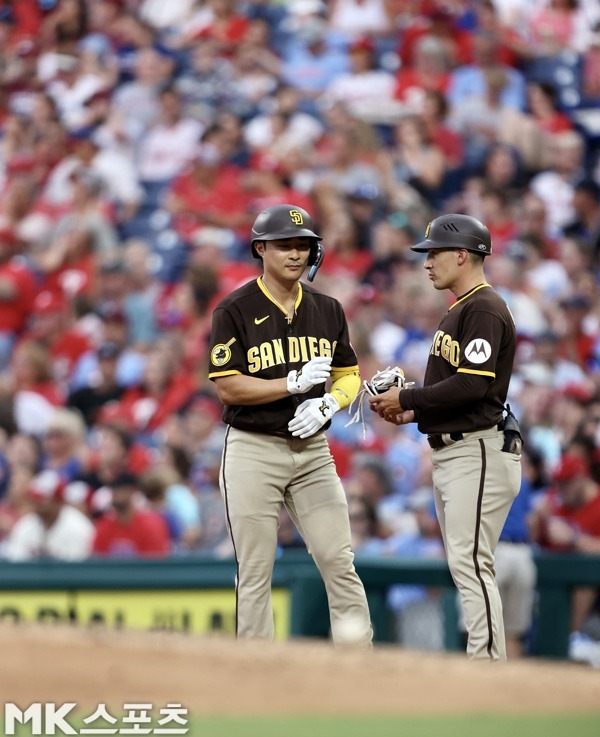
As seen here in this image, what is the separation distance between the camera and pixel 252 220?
11.7m

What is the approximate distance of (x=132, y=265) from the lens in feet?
39.1

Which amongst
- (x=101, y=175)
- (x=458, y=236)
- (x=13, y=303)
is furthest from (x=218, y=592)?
(x=101, y=175)

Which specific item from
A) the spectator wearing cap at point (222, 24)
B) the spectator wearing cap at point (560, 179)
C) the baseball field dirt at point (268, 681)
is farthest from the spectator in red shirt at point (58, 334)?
the baseball field dirt at point (268, 681)

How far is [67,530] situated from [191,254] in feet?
11.2

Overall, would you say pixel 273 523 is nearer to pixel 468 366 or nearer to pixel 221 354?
pixel 221 354

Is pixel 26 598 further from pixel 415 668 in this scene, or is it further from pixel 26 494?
pixel 415 668

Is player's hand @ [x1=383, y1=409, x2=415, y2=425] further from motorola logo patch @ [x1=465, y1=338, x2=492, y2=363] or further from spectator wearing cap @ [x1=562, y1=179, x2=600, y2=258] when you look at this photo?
spectator wearing cap @ [x1=562, y1=179, x2=600, y2=258]

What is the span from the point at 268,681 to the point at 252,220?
8402 millimetres

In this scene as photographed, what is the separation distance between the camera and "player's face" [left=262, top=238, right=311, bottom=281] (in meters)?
5.37

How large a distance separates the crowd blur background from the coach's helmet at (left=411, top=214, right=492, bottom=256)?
253 centimetres

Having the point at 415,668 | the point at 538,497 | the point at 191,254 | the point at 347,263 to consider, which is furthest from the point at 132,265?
the point at 415,668

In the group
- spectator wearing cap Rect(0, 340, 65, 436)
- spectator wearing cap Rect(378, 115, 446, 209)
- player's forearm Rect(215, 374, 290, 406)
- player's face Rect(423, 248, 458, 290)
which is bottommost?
spectator wearing cap Rect(0, 340, 65, 436)

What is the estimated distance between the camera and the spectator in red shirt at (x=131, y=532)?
915 centimetres

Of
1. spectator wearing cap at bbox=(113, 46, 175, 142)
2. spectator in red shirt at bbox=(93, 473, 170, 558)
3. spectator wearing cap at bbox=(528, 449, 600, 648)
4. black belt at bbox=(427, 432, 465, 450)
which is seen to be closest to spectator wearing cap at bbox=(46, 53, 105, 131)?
spectator wearing cap at bbox=(113, 46, 175, 142)
